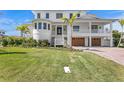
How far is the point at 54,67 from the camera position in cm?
1072

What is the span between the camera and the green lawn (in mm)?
10023

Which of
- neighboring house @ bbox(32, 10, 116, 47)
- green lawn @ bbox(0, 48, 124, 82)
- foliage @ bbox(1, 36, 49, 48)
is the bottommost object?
green lawn @ bbox(0, 48, 124, 82)

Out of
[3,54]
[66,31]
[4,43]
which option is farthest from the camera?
[66,31]

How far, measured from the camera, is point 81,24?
2155 centimetres

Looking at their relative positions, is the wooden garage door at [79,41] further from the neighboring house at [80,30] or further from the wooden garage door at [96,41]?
the wooden garage door at [96,41]

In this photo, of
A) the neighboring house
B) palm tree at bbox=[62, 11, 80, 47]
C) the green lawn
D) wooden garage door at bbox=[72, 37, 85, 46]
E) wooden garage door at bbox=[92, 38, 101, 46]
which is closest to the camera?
the green lawn

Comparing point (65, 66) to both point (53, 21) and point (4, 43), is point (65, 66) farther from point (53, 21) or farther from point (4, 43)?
point (53, 21)

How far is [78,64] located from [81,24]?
10.9 meters

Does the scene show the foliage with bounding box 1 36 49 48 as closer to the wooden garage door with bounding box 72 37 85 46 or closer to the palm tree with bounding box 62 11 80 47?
the palm tree with bounding box 62 11 80 47

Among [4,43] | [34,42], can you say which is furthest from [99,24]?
[4,43]

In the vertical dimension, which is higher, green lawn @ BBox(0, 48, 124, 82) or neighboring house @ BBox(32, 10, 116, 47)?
neighboring house @ BBox(32, 10, 116, 47)

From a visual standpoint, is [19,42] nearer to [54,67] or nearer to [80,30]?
[54,67]

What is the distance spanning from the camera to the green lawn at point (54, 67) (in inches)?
395

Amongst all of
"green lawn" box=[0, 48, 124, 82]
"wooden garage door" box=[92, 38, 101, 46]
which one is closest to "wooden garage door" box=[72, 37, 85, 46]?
"wooden garage door" box=[92, 38, 101, 46]
